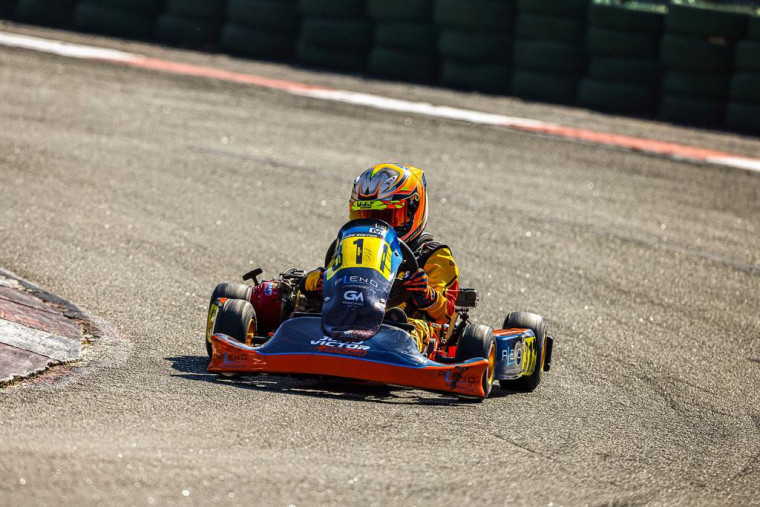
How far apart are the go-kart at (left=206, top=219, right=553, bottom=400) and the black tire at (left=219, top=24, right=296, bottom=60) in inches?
462

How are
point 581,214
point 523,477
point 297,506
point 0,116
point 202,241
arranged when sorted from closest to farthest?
point 297,506, point 523,477, point 202,241, point 581,214, point 0,116

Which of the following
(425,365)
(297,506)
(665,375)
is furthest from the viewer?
(665,375)

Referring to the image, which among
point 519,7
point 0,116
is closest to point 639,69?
point 519,7

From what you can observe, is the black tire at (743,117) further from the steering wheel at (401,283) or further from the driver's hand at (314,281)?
the driver's hand at (314,281)

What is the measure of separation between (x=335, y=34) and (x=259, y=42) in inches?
53.0

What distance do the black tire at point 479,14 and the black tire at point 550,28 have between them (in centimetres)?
28

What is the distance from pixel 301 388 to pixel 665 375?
2.49m

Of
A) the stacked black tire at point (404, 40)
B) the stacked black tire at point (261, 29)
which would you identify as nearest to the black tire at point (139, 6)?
the stacked black tire at point (261, 29)

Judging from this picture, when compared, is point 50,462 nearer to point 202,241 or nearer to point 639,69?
point 202,241

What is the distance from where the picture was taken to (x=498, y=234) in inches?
412

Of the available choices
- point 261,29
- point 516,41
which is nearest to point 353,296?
point 516,41

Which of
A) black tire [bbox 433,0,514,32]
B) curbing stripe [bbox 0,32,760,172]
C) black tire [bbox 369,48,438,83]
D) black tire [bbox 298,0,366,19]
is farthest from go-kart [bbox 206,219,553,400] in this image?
black tire [bbox 298,0,366,19]

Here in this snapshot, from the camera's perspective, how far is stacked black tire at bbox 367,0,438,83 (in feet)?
55.1

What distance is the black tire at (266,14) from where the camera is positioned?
17.8 metres
